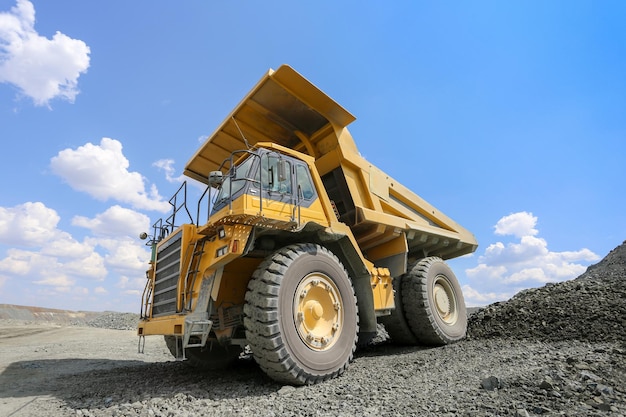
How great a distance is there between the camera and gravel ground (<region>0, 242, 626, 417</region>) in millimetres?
3469

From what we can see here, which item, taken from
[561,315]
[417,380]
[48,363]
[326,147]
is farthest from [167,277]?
[561,315]

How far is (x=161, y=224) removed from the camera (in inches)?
248

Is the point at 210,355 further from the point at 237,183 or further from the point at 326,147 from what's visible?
the point at 326,147

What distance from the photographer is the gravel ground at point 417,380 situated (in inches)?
137

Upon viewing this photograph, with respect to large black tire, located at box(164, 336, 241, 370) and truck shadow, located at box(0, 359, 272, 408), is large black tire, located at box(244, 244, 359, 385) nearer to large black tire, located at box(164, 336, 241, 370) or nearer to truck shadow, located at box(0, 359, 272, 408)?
truck shadow, located at box(0, 359, 272, 408)

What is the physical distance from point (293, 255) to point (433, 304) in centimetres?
395

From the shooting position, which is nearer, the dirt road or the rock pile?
the dirt road

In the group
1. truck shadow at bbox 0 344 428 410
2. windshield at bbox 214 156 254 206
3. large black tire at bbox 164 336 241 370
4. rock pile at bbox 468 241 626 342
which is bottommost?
truck shadow at bbox 0 344 428 410

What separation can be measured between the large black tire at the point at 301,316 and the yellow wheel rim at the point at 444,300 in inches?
125

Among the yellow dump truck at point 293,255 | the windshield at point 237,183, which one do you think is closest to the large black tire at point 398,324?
the yellow dump truck at point 293,255

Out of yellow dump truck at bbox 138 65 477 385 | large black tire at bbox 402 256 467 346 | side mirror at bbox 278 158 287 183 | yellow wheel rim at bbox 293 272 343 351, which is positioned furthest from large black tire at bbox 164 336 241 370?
large black tire at bbox 402 256 467 346

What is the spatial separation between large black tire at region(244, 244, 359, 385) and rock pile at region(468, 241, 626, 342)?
3.99 metres

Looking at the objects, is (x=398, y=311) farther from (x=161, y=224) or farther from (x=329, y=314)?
(x=161, y=224)

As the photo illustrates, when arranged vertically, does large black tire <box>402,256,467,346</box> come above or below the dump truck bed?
below
